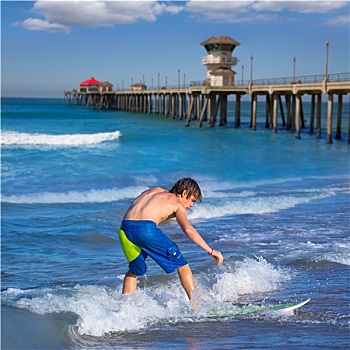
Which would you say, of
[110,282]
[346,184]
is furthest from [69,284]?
[346,184]

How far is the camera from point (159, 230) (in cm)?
441

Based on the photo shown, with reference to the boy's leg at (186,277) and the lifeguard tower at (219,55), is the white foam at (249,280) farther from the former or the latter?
the lifeguard tower at (219,55)

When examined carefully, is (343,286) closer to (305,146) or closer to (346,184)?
(346,184)

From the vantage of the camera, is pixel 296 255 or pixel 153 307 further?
pixel 296 255

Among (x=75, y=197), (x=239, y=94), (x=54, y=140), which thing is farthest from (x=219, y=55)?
(x=75, y=197)

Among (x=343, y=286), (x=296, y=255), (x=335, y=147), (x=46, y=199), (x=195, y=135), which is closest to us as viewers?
(x=343, y=286)

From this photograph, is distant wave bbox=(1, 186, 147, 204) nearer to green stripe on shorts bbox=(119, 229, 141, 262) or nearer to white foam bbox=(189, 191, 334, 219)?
white foam bbox=(189, 191, 334, 219)

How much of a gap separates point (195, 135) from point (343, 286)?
30.3 m

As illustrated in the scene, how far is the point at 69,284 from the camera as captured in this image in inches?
231

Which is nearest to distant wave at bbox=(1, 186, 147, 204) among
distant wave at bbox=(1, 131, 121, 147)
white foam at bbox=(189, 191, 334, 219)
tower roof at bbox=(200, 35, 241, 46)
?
white foam at bbox=(189, 191, 334, 219)

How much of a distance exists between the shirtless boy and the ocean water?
0.44 m

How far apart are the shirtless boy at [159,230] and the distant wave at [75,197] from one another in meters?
8.46

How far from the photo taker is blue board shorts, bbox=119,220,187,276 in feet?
14.4

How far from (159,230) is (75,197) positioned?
9.18 meters
